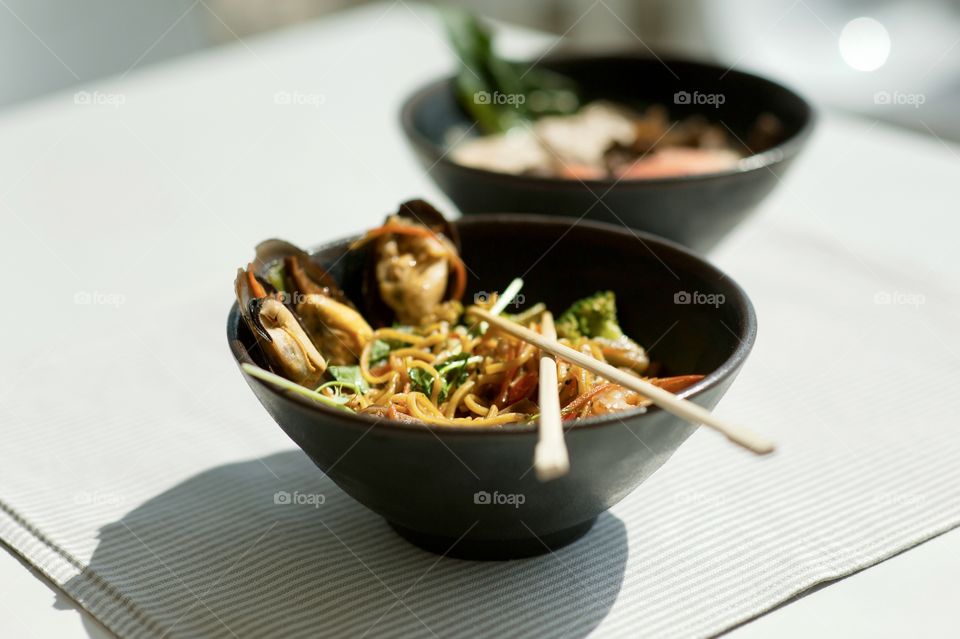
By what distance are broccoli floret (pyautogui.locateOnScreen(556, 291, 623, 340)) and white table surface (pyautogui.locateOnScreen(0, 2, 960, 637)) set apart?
0.58 metres

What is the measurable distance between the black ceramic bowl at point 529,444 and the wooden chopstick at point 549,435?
2cm

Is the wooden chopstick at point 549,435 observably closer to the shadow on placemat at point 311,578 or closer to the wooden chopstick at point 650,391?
the wooden chopstick at point 650,391

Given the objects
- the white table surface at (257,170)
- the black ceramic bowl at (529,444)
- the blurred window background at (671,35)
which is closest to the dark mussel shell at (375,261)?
the black ceramic bowl at (529,444)

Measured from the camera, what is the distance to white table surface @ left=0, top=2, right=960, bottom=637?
1.85 metres

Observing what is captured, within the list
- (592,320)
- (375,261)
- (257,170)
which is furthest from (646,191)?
(257,170)

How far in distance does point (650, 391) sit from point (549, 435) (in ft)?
0.37

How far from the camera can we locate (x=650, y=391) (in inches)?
35.7

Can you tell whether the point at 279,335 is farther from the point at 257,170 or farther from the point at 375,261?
the point at 257,170

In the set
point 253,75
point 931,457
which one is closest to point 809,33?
point 253,75

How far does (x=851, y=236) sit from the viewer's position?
185 centimetres

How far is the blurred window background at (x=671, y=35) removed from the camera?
3.93 meters

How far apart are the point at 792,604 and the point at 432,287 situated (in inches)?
19.9

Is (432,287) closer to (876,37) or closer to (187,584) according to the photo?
(187,584)

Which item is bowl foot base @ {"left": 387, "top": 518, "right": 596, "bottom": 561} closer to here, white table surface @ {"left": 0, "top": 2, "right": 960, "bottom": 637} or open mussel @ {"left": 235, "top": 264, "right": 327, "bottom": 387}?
open mussel @ {"left": 235, "top": 264, "right": 327, "bottom": 387}
